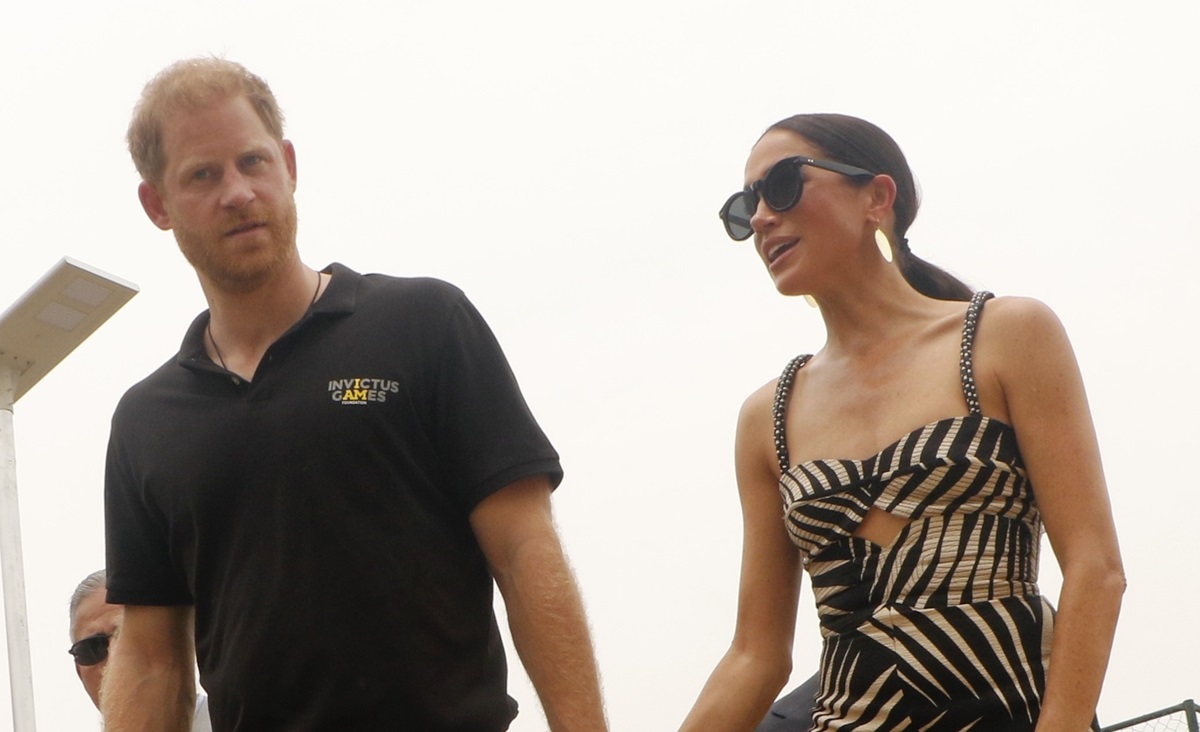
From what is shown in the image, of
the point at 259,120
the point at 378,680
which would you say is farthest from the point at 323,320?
the point at 378,680

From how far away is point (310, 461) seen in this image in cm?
324

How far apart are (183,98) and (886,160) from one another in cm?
154

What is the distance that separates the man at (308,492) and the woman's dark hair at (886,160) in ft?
3.01

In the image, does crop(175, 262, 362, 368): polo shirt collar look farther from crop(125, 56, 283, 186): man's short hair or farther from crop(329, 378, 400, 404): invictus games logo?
crop(125, 56, 283, 186): man's short hair

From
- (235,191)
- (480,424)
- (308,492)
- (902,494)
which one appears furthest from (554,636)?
(235,191)

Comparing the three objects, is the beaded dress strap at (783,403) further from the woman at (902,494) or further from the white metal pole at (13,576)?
the white metal pole at (13,576)

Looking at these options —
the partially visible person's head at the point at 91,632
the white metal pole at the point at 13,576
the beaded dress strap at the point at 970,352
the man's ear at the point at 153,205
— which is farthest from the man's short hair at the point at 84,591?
the beaded dress strap at the point at 970,352

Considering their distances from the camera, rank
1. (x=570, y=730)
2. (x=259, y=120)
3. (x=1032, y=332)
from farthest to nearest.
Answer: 1. (x=259, y=120)
2. (x=1032, y=332)
3. (x=570, y=730)

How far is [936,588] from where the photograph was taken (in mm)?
3195

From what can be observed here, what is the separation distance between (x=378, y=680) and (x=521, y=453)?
1.66 ft

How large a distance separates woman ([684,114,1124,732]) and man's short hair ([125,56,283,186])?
→ 1054mm

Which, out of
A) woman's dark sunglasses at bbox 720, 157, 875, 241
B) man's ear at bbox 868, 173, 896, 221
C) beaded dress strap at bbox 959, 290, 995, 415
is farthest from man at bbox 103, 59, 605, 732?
man's ear at bbox 868, 173, 896, 221

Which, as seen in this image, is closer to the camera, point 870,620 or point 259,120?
point 870,620

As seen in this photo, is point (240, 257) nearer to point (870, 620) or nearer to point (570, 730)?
point (570, 730)
